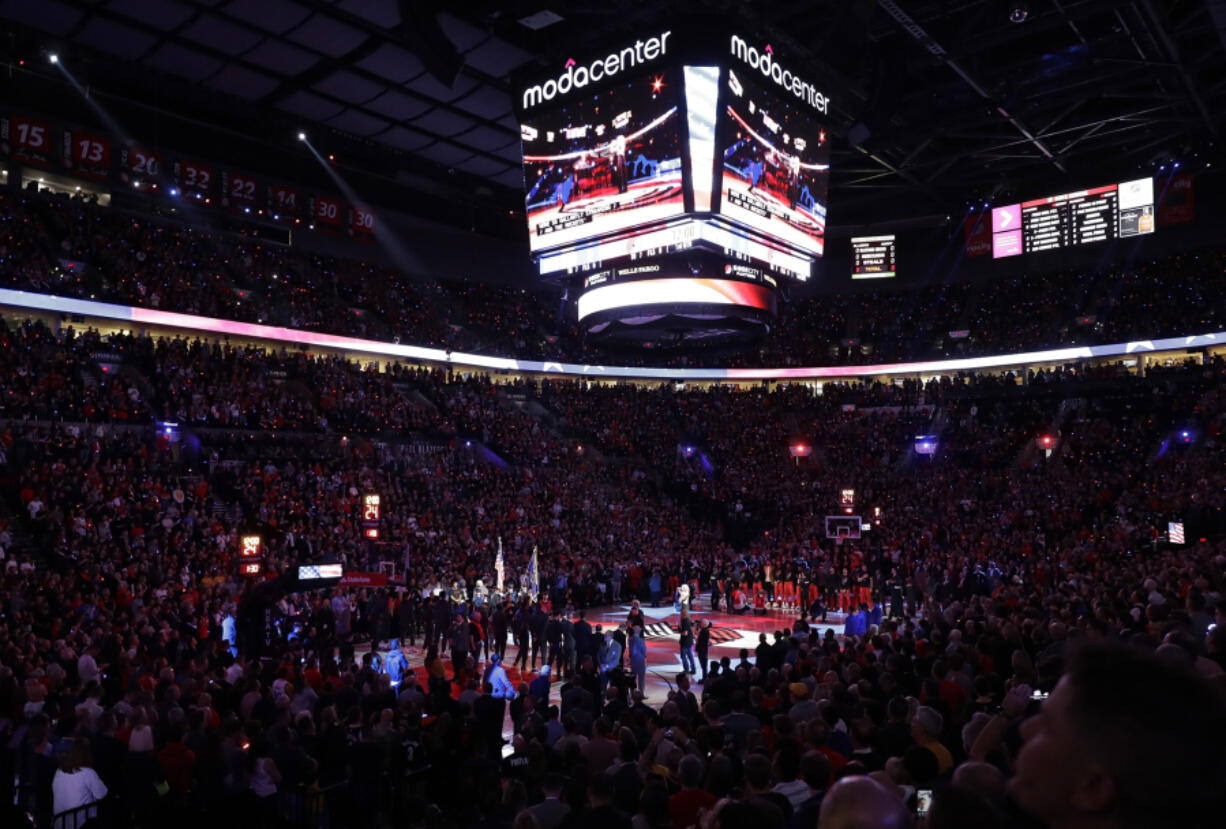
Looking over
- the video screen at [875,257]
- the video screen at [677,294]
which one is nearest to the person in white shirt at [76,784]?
the video screen at [677,294]

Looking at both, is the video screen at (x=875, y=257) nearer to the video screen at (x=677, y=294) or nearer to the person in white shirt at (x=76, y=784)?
the video screen at (x=677, y=294)

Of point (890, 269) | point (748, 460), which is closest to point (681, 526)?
point (748, 460)

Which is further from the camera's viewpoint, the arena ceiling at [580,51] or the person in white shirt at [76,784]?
the arena ceiling at [580,51]

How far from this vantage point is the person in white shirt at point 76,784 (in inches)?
292

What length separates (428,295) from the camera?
4462 cm

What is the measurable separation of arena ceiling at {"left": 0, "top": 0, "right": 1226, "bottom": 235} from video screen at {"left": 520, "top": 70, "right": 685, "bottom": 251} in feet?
4.55

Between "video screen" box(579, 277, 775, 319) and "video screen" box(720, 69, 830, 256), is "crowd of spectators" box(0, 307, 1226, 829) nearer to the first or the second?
"video screen" box(579, 277, 775, 319)

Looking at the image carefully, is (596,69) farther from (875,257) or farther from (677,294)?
(875,257)

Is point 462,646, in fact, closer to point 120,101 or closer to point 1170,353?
point 120,101

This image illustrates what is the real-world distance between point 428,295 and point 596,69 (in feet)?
93.9

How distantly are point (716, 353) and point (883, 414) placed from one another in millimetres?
25010

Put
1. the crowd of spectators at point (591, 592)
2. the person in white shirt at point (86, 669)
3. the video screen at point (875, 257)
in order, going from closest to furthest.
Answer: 1. the crowd of spectators at point (591, 592)
2. the person in white shirt at point (86, 669)
3. the video screen at point (875, 257)

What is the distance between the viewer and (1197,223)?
42.2 meters

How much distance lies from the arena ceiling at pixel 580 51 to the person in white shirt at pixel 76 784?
14663 mm
